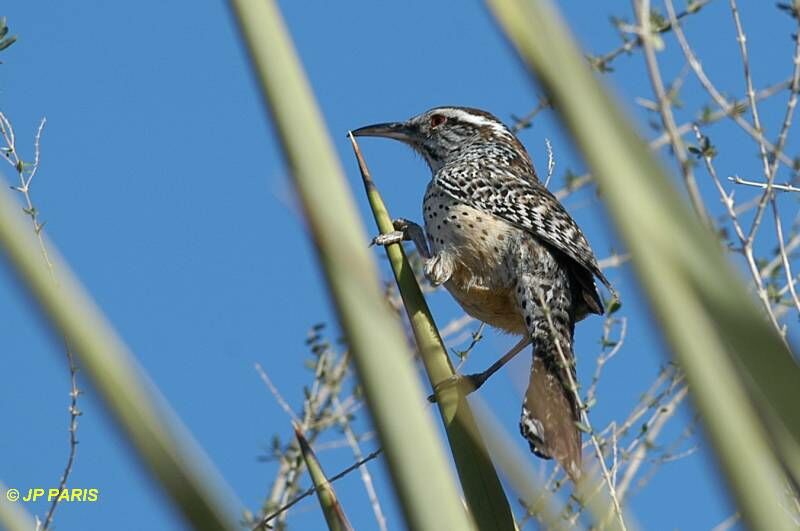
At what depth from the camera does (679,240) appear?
58cm

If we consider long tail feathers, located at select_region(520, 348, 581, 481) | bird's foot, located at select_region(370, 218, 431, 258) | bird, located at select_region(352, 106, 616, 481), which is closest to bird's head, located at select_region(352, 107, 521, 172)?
bird, located at select_region(352, 106, 616, 481)

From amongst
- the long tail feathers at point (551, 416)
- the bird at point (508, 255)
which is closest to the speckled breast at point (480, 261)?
the bird at point (508, 255)

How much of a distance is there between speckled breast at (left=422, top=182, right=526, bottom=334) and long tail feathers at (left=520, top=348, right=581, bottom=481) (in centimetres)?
40

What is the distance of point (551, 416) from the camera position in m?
2.74

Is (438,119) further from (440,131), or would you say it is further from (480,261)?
(480,261)

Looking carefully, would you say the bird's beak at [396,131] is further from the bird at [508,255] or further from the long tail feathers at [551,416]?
the long tail feathers at [551,416]

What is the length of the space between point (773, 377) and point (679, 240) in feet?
0.29

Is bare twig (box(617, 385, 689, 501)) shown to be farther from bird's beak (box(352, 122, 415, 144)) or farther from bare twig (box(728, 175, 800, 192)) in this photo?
bird's beak (box(352, 122, 415, 144))

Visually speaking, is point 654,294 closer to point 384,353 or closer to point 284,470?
point 384,353

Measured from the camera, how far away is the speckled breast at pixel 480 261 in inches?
138

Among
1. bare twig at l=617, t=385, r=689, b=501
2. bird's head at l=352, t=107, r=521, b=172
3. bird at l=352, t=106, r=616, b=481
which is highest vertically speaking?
bird's head at l=352, t=107, r=521, b=172

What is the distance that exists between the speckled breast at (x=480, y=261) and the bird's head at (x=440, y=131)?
809 mm

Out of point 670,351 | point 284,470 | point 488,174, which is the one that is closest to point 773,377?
point 670,351

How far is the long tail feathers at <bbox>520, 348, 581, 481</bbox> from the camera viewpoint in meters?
2.58
